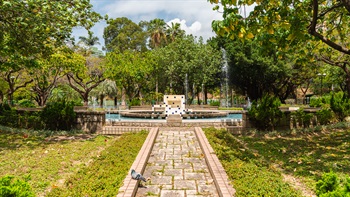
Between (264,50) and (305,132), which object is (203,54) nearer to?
(305,132)

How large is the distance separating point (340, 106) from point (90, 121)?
40.1ft

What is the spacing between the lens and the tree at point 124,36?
52.2 metres

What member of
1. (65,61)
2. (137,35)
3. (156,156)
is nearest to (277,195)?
(156,156)

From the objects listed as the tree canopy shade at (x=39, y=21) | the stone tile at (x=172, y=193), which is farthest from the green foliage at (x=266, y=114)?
the tree canopy shade at (x=39, y=21)

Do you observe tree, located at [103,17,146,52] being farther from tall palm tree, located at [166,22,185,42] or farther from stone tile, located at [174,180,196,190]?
stone tile, located at [174,180,196,190]

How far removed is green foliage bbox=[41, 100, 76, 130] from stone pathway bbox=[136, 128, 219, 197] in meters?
4.89

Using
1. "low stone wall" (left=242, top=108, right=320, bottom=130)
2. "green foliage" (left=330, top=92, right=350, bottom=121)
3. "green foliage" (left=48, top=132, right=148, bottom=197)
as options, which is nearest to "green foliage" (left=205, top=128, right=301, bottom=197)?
"green foliage" (left=48, top=132, right=148, bottom=197)

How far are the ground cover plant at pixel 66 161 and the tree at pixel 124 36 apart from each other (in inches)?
1684

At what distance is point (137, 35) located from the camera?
175 feet

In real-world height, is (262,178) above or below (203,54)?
below

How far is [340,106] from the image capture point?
1267cm

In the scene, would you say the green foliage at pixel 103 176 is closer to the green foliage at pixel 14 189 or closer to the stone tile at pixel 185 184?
the stone tile at pixel 185 184

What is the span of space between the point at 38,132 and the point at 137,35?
44504 mm

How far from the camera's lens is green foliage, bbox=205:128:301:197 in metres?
4.55
